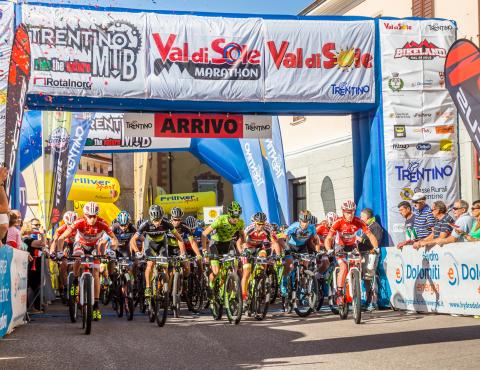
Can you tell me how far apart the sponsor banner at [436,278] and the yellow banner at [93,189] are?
1773cm

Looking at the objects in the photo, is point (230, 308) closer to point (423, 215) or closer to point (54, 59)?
point (423, 215)

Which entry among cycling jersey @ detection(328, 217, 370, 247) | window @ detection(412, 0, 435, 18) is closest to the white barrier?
cycling jersey @ detection(328, 217, 370, 247)

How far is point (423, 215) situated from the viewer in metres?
13.6

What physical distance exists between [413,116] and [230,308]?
541 centimetres

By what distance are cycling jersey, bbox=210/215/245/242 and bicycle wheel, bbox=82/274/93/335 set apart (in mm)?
2865

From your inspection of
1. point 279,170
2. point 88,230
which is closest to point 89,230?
point 88,230

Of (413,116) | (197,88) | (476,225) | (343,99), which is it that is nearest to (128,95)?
(197,88)

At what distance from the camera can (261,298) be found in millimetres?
12867

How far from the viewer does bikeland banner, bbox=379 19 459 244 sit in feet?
48.9

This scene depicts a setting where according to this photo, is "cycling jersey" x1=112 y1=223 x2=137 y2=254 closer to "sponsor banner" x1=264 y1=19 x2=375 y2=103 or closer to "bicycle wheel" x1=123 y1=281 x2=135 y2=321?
"bicycle wheel" x1=123 y1=281 x2=135 y2=321

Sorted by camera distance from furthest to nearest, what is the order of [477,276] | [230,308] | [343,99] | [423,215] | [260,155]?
1. [260,155]
2. [343,99]
3. [423,215]
4. [230,308]
5. [477,276]

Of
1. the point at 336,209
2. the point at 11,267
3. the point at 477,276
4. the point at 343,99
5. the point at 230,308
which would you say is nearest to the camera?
the point at 11,267

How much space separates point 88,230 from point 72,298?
1.11 meters

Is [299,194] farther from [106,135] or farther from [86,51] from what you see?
[86,51]
